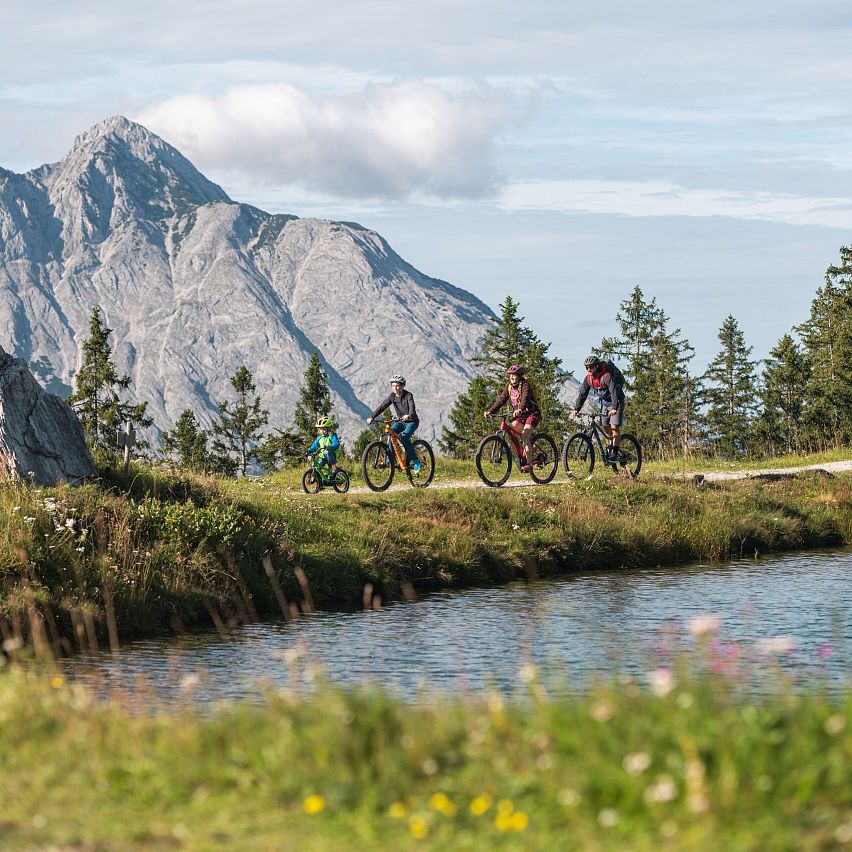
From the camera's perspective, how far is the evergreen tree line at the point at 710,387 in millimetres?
76312

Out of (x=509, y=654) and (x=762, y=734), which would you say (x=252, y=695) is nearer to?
(x=509, y=654)

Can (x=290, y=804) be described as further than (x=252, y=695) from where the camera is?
No

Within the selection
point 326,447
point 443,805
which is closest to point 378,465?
point 326,447

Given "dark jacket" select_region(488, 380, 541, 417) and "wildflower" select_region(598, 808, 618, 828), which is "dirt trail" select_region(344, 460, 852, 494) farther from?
"wildflower" select_region(598, 808, 618, 828)

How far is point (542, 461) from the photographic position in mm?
25812

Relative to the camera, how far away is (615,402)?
83.3ft

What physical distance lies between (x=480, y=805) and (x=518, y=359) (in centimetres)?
8465

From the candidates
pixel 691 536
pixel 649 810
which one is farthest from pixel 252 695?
pixel 691 536

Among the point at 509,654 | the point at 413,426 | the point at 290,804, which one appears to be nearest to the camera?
the point at 290,804

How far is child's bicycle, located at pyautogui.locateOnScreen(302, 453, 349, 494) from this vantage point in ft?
90.3

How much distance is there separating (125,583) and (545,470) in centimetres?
1310

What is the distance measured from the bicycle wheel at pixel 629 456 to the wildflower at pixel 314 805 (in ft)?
70.0

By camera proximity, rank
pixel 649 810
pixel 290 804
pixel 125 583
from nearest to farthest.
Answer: pixel 649 810 < pixel 290 804 < pixel 125 583

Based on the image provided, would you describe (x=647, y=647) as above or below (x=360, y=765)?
below
